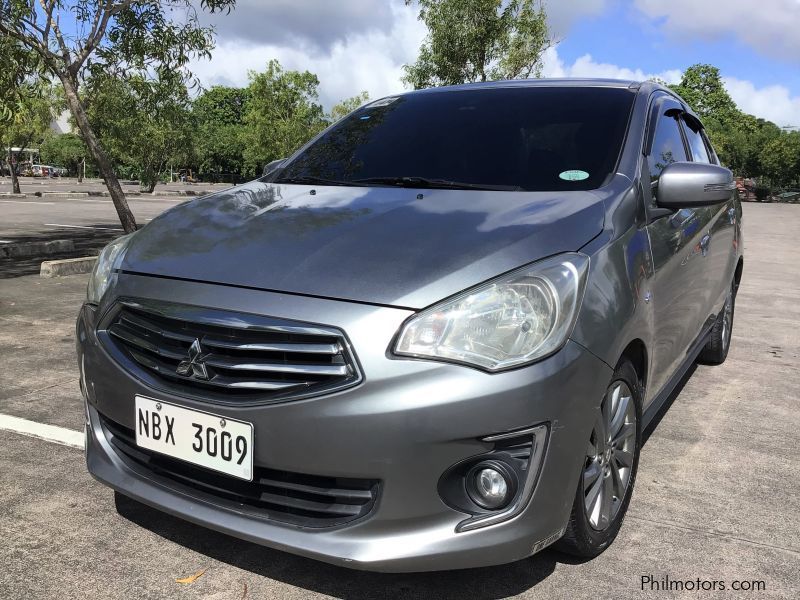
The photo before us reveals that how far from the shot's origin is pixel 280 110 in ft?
116

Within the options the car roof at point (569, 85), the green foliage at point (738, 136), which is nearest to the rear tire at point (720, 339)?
the car roof at point (569, 85)

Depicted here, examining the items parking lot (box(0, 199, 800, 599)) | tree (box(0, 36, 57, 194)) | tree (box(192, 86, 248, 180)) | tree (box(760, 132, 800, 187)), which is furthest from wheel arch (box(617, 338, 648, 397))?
tree (box(760, 132, 800, 187))

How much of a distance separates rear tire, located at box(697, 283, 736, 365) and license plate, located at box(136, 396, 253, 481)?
3.53 metres

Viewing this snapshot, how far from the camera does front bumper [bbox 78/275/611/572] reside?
1838mm

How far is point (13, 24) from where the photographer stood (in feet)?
27.9

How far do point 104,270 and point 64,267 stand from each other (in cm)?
626

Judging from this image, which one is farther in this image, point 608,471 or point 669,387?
point 669,387

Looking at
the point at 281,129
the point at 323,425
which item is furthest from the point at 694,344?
the point at 281,129

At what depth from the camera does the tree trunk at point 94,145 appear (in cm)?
943

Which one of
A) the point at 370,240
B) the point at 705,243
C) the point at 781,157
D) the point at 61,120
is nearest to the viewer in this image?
the point at 370,240

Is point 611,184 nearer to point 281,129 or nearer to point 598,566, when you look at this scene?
point 598,566

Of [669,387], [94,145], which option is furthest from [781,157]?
[669,387]

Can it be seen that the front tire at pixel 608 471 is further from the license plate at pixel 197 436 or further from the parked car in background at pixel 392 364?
the license plate at pixel 197 436

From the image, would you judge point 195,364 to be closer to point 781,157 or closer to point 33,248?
point 33,248
